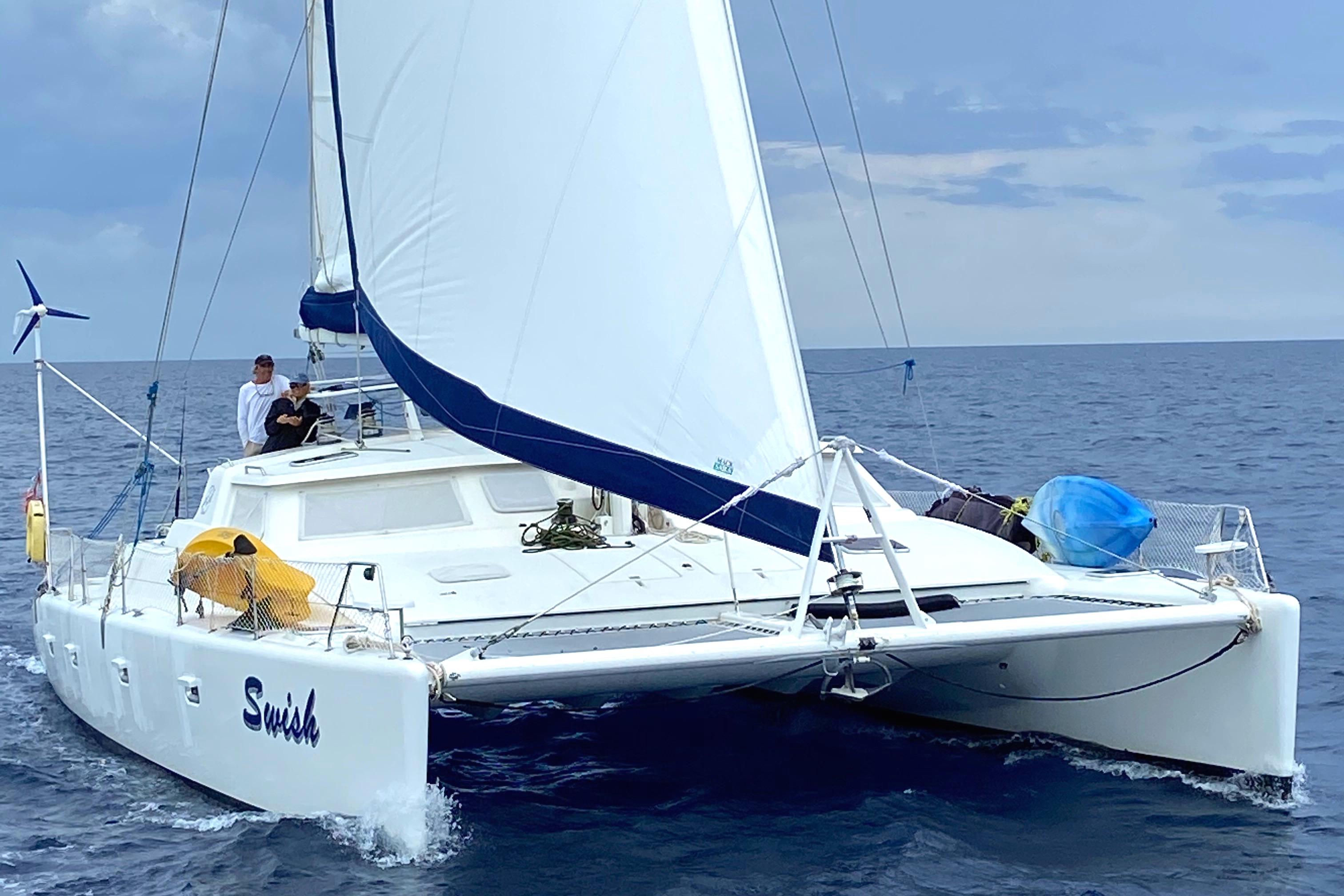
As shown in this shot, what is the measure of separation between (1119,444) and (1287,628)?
71.3 ft

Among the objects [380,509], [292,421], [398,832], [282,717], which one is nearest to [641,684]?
[398,832]

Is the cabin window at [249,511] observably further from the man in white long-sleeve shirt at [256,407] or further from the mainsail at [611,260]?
the man in white long-sleeve shirt at [256,407]

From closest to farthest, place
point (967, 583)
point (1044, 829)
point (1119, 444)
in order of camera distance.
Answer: point (1044, 829) < point (967, 583) < point (1119, 444)

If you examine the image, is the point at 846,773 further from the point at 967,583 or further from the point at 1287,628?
the point at 1287,628

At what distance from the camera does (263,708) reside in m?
6.92

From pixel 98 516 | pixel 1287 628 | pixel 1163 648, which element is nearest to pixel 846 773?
pixel 1163 648

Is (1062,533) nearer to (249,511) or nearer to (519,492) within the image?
(519,492)

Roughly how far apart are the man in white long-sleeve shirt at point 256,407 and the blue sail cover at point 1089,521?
5.76m

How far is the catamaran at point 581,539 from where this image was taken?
22.1 ft

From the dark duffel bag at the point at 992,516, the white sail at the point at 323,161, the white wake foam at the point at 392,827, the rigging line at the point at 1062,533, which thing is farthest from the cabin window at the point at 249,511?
the dark duffel bag at the point at 992,516

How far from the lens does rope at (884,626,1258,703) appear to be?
7352mm

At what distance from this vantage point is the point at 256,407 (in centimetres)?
1170

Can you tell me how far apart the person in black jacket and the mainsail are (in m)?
3.10

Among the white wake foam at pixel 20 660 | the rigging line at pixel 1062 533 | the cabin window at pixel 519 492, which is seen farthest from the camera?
the white wake foam at pixel 20 660
